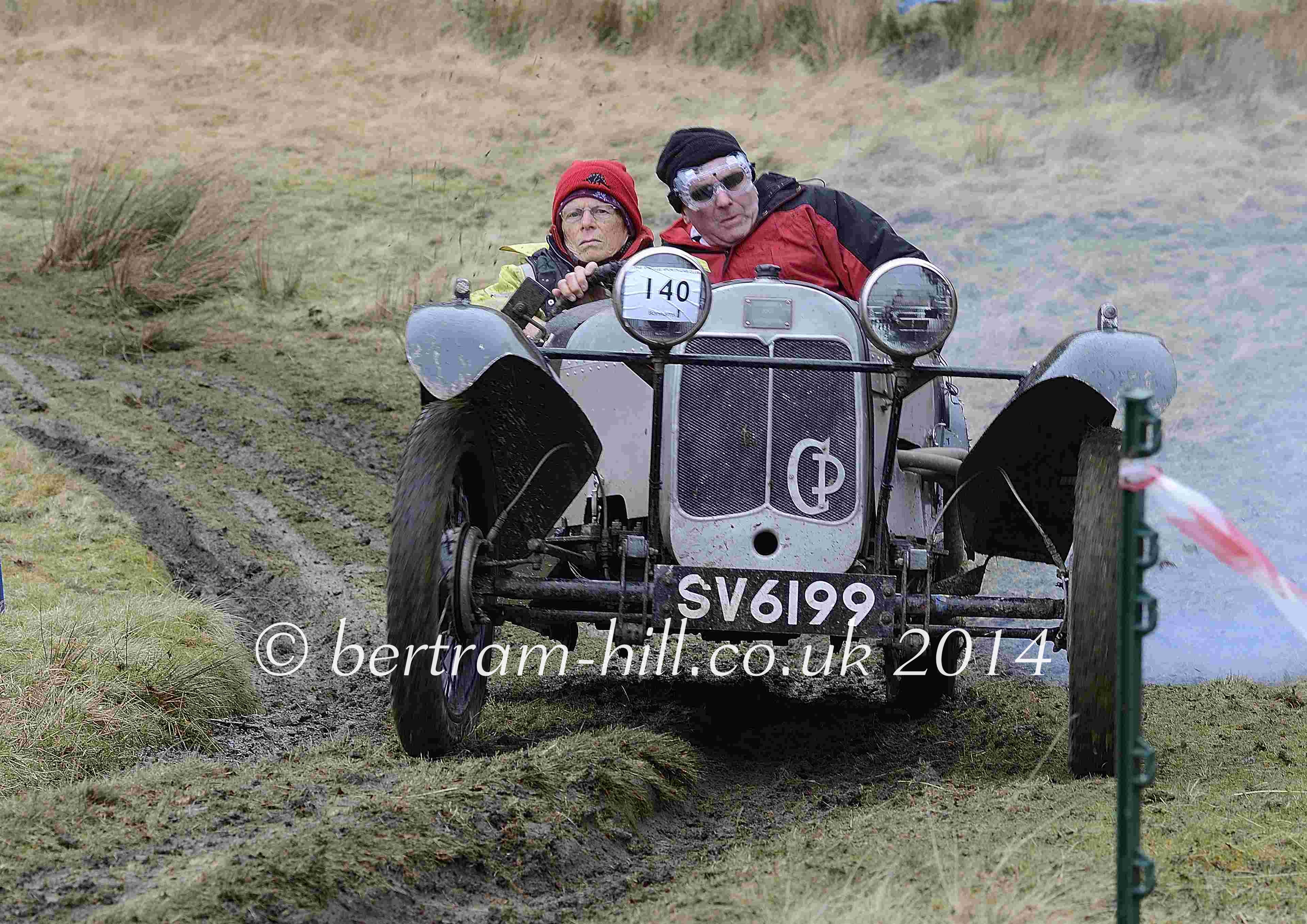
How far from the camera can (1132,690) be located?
2.39m

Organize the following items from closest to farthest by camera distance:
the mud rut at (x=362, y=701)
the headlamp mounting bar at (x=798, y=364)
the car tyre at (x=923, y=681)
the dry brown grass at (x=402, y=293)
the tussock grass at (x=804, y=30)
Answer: the mud rut at (x=362, y=701) → the headlamp mounting bar at (x=798, y=364) → the car tyre at (x=923, y=681) → the dry brown grass at (x=402, y=293) → the tussock grass at (x=804, y=30)

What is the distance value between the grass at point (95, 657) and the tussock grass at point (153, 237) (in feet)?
14.4

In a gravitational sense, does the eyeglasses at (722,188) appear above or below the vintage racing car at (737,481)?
above

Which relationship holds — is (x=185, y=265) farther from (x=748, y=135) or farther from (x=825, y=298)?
(x=825, y=298)

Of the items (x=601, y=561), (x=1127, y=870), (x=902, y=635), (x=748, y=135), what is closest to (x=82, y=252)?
(x=748, y=135)

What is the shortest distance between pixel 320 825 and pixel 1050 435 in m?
2.33

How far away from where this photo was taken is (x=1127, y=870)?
2369 mm

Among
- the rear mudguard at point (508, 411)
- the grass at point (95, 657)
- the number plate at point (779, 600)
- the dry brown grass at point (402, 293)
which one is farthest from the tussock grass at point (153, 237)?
the number plate at point (779, 600)

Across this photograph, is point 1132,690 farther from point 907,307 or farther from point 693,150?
point 693,150

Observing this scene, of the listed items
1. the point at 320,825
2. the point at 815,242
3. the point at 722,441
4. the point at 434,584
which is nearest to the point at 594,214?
the point at 815,242

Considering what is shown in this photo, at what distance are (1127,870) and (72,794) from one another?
241cm

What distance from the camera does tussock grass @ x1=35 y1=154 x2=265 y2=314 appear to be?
10992mm

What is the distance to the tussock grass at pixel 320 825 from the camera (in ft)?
9.86

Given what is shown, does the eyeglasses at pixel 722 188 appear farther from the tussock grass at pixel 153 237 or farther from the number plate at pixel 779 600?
the tussock grass at pixel 153 237
